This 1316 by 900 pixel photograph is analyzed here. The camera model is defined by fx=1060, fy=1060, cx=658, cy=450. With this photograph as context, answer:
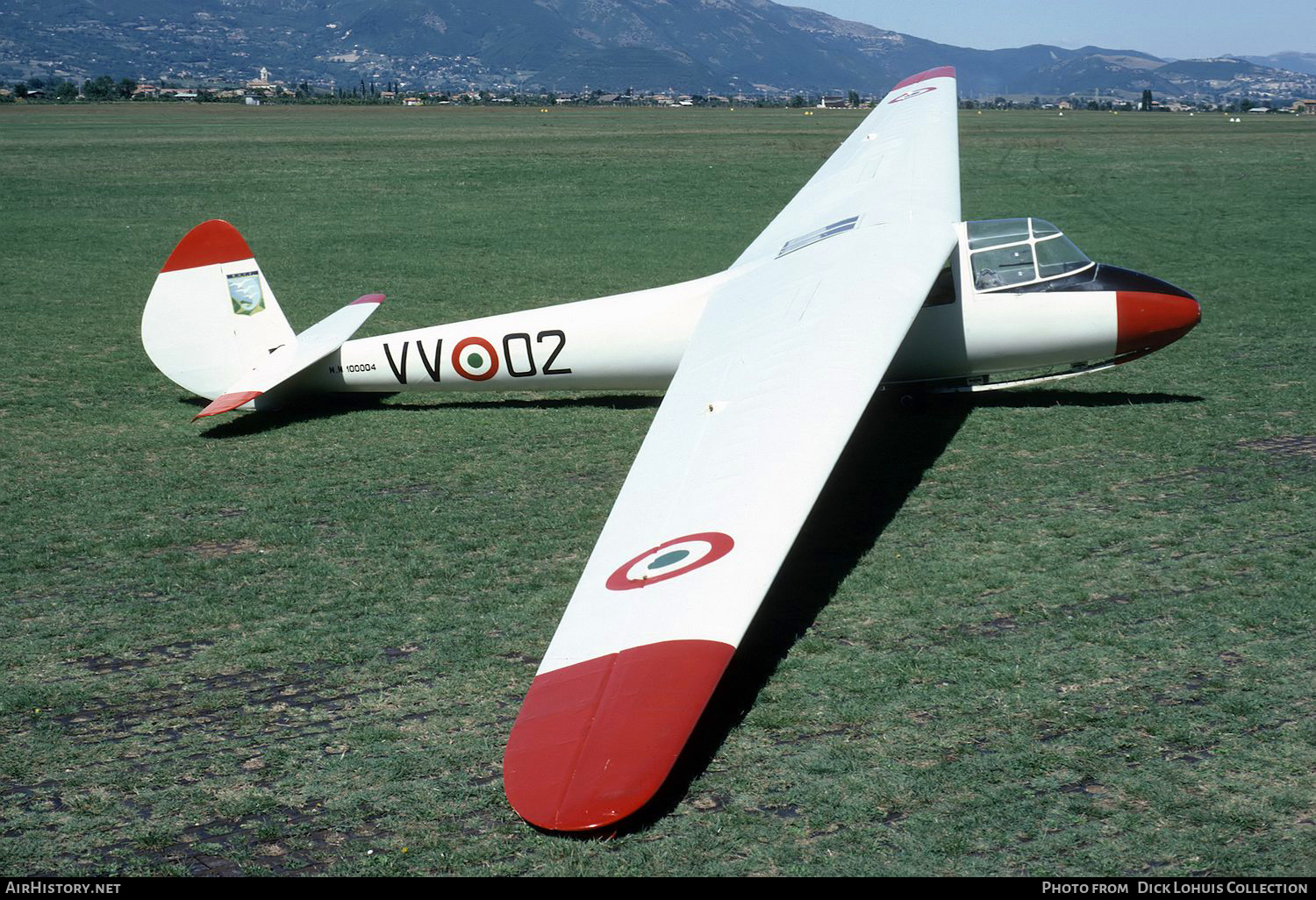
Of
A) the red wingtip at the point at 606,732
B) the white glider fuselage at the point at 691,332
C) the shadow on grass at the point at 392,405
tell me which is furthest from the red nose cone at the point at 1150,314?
the red wingtip at the point at 606,732

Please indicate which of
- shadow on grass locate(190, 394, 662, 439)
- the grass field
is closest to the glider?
shadow on grass locate(190, 394, 662, 439)

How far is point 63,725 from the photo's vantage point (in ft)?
19.8

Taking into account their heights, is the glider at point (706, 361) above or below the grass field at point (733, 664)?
above

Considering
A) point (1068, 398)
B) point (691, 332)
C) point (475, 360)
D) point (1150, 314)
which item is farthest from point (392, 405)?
point (1150, 314)

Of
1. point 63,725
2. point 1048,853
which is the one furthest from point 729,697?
point 63,725

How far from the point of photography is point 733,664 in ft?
21.4

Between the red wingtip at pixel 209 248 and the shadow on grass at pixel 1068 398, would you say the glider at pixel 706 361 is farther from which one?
the shadow on grass at pixel 1068 398

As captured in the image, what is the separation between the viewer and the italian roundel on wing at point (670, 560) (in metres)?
5.64

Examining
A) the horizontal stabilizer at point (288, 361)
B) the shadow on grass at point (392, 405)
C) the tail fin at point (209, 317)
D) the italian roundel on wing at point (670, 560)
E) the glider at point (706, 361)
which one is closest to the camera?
the glider at point (706, 361)

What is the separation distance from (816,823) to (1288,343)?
1195 centimetres

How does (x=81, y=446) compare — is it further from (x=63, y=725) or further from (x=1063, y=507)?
(x=1063, y=507)

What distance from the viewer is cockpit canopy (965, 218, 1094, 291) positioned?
11.0 m

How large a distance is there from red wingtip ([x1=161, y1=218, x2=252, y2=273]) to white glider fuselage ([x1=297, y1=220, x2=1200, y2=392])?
1631 mm
